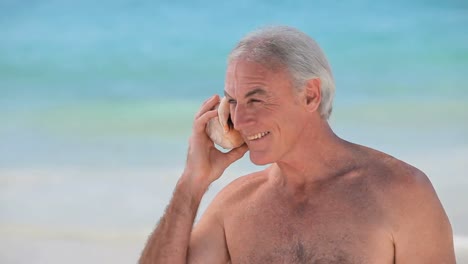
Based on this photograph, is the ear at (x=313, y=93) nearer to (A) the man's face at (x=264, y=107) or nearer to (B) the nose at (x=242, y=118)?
(A) the man's face at (x=264, y=107)

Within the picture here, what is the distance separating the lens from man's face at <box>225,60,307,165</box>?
435cm

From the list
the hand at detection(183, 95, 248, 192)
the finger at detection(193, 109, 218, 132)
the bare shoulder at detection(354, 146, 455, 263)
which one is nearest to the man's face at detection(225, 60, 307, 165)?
the finger at detection(193, 109, 218, 132)

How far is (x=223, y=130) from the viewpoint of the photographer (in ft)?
14.8

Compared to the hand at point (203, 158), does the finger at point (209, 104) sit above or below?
above

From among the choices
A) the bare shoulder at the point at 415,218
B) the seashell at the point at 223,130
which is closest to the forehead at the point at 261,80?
the seashell at the point at 223,130

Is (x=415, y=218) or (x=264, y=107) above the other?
(x=264, y=107)

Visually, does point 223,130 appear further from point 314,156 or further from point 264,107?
point 314,156

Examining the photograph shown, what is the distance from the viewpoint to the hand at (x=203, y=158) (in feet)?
15.4

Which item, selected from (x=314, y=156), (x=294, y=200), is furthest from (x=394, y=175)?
(x=294, y=200)

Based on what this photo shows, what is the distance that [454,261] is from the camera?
4230 millimetres

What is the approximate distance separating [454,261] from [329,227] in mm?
558

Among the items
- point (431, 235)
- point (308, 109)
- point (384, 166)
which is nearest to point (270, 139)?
point (308, 109)

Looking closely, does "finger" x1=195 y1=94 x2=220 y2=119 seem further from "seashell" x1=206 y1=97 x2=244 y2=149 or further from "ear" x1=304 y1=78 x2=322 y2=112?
"ear" x1=304 y1=78 x2=322 y2=112

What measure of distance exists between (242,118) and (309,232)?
0.60m
